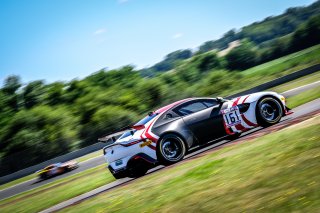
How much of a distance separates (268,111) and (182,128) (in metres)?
2.41

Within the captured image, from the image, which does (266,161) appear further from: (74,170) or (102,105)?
(102,105)

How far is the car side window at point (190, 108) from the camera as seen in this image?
916 centimetres

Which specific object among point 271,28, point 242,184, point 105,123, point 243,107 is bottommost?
point 242,184

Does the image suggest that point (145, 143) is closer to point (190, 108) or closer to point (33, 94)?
point (190, 108)

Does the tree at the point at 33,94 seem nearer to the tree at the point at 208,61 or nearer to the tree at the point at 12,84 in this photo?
the tree at the point at 12,84

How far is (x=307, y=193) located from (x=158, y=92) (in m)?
36.3

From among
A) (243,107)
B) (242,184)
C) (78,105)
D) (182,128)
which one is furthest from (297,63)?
(242,184)

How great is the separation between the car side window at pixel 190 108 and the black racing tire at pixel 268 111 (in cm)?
138

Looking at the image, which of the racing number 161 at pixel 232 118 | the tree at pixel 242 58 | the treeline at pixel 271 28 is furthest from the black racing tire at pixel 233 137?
the treeline at pixel 271 28

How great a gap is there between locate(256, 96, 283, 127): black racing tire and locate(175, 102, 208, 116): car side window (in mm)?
1381

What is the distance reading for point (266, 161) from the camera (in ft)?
18.8

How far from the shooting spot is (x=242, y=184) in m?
5.01

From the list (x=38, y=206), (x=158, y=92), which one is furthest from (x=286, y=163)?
(x=158, y=92)

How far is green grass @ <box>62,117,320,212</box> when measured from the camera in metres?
4.12
